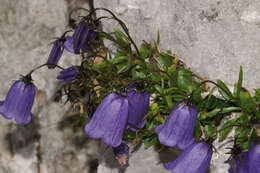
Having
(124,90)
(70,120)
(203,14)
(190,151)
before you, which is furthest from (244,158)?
(70,120)

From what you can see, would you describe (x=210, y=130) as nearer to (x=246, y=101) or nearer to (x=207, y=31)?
(x=246, y=101)

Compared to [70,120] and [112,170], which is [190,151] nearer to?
[112,170]

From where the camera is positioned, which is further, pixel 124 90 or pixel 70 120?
pixel 70 120

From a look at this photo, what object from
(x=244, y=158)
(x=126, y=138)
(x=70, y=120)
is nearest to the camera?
(x=244, y=158)

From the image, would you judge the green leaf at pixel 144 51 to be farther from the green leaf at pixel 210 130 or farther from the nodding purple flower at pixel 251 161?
the nodding purple flower at pixel 251 161

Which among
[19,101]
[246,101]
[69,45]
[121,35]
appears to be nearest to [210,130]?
[246,101]

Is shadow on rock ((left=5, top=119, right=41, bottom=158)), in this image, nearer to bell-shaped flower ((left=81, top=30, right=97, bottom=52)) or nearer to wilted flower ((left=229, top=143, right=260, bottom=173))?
bell-shaped flower ((left=81, top=30, right=97, bottom=52))
